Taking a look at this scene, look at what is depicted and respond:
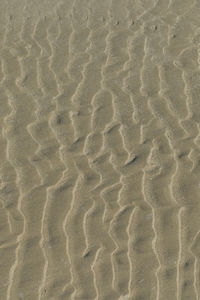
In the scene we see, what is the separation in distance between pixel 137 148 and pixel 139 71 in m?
1.53

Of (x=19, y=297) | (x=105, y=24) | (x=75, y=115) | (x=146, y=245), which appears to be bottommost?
(x=146, y=245)

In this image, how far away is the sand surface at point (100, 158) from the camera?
398 cm

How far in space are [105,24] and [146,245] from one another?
13.9ft

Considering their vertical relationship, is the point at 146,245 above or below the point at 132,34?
below

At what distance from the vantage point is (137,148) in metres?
5.05

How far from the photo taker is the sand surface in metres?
3.98

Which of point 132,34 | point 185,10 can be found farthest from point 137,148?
point 185,10

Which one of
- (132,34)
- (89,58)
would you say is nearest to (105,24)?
(132,34)

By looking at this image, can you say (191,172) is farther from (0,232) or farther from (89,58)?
(89,58)

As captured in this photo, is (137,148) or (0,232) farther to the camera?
(137,148)

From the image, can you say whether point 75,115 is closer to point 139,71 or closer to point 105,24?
point 139,71

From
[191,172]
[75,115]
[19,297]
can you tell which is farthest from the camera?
[75,115]

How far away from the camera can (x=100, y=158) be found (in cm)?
495

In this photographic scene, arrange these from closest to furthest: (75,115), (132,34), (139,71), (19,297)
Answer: (19,297) → (75,115) → (139,71) → (132,34)
